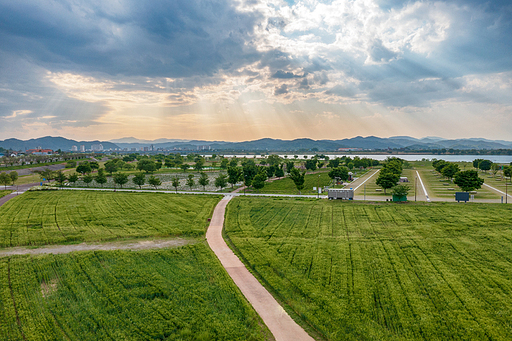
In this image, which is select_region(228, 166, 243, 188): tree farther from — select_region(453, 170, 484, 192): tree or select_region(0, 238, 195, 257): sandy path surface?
select_region(453, 170, 484, 192): tree

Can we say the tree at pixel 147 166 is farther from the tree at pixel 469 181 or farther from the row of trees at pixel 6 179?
the tree at pixel 469 181

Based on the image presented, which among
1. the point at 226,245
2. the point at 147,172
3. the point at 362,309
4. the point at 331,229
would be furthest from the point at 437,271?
the point at 147,172

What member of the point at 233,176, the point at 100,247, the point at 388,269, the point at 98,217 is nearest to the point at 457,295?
the point at 388,269

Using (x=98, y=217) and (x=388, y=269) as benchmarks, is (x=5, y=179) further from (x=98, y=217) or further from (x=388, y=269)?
(x=388, y=269)

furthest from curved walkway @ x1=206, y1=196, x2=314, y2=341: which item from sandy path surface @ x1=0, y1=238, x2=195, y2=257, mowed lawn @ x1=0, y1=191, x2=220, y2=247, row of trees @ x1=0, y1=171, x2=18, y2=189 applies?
row of trees @ x1=0, y1=171, x2=18, y2=189

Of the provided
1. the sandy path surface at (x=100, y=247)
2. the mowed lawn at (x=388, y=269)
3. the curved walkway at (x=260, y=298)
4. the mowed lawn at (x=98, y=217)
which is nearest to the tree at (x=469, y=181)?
the mowed lawn at (x=388, y=269)

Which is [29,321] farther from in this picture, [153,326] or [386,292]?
[386,292]
